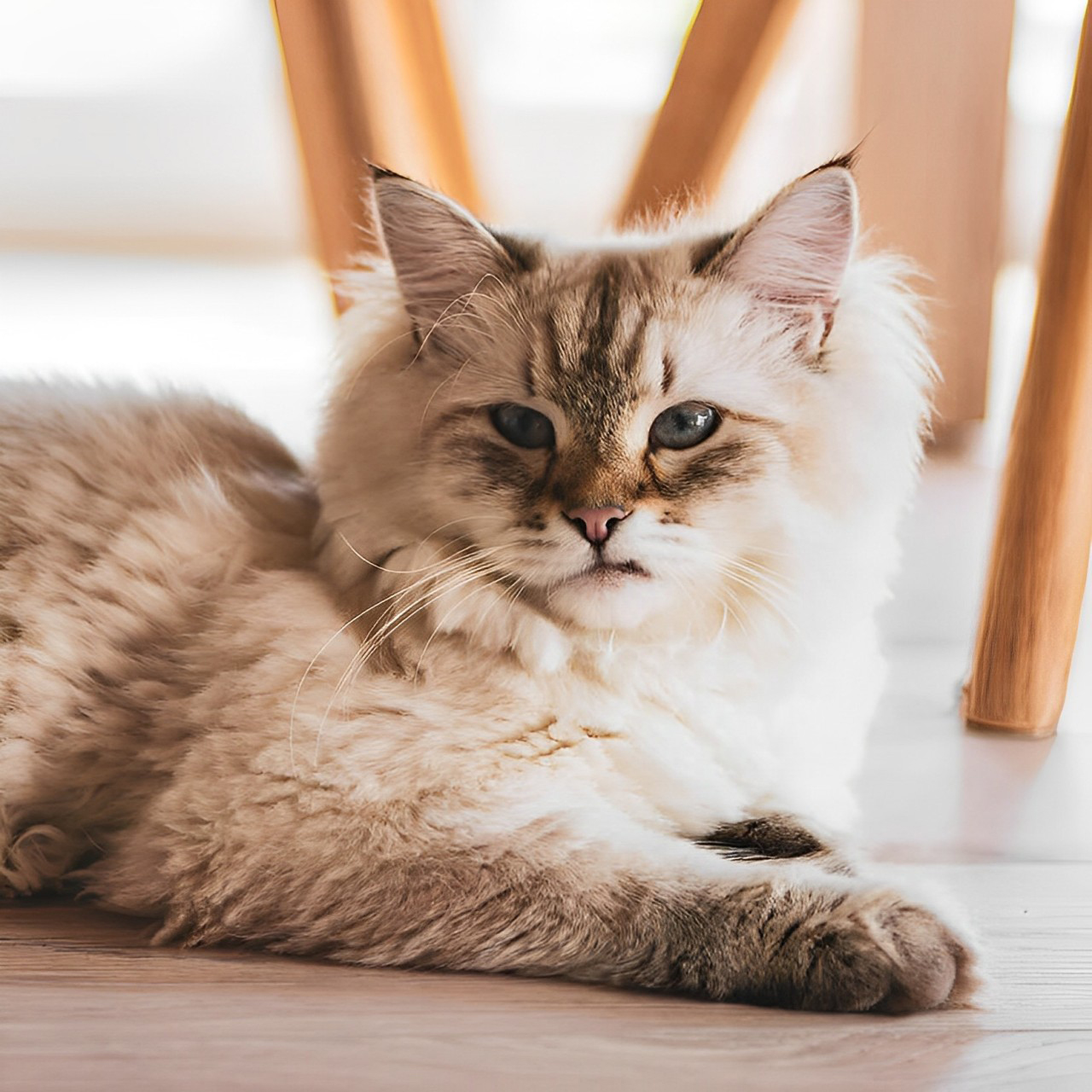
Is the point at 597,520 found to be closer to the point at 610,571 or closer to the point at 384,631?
the point at 610,571

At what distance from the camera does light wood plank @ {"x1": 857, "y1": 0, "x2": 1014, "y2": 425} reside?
1.66 meters

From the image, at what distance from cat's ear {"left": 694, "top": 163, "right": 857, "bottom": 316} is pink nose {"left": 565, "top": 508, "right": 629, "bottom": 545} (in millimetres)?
303

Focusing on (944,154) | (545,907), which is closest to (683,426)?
(545,907)

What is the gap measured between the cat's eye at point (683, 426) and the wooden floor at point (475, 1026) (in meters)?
0.48

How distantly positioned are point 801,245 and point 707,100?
46 cm

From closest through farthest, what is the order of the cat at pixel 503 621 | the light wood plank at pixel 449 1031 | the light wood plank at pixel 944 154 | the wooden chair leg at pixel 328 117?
the light wood plank at pixel 449 1031 → the cat at pixel 503 621 → the wooden chair leg at pixel 328 117 → the light wood plank at pixel 944 154

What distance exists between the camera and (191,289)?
2.29m

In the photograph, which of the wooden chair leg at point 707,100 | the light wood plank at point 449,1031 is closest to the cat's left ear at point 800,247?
the wooden chair leg at point 707,100

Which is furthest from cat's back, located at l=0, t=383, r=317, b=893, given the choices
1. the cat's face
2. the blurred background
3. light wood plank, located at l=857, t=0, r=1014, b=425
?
light wood plank, located at l=857, t=0, r=1014, b=425

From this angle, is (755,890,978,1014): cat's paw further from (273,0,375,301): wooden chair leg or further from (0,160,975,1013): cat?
(273,0,375,301): wooden chair leg

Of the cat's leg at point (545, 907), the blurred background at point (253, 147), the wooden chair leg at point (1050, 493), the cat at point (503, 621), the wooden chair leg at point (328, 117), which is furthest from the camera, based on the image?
the blurred background at point (253, 147)

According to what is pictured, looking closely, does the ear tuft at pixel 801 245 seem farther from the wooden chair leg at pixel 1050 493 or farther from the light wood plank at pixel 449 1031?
the light wood plank at pixel 449 1031

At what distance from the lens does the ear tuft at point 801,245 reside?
1140 millimetres

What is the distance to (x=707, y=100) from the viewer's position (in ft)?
5.05
